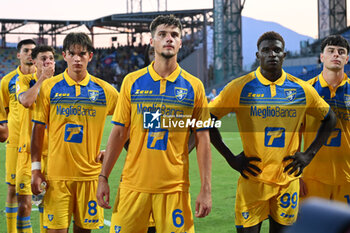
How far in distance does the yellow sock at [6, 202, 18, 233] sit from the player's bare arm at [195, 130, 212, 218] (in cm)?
307

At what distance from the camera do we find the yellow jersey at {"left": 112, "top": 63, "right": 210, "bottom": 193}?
297cm

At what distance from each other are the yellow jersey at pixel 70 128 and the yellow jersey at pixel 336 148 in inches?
70.6

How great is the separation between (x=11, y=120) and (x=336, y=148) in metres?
3.56

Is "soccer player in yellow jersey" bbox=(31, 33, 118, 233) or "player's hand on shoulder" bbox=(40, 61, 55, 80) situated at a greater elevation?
"player's hand on shoulder" bbox=(40, 61, 55, 80)

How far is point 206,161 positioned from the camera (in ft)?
9.75

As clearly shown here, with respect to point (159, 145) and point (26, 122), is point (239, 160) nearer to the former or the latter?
point (159, 145)

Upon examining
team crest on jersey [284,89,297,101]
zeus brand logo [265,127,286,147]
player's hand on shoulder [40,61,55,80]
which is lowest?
zeus brand logo [265,127,286,147]

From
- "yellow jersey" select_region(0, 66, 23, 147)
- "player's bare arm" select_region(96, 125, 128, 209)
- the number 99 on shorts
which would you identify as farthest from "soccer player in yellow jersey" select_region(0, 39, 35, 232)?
the number 99 on shorts

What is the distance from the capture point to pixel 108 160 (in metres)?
3.01

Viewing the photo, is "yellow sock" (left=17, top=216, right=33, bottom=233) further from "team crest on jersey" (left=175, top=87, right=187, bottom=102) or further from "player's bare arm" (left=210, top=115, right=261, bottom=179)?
"team crest on jersey" (left=175, top=87, right=187, bottom=102)

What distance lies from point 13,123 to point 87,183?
2035mm

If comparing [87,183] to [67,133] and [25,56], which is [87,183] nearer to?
[67,133]

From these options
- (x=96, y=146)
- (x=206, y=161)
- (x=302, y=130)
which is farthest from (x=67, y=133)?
(x=302, y=130)

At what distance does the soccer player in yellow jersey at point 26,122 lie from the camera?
15.0 feet
